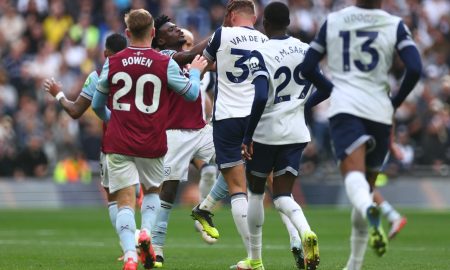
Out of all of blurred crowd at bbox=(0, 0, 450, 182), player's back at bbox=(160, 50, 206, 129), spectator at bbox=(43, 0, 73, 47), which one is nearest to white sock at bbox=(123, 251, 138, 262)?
player's back at bbox=(160, 50, 206, 129)

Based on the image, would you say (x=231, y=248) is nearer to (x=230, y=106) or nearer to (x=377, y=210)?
(x=230, y=106)

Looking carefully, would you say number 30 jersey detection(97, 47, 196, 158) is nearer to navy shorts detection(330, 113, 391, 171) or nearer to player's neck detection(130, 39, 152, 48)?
player's neck detection(130, 39, 152, 48)

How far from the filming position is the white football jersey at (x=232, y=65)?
1189cm

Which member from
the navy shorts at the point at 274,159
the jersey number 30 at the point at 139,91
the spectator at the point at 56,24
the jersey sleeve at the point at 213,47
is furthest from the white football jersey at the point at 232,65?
the spectator at the point at 56,24

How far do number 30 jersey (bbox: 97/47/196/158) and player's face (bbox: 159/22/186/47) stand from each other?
92.6 inches

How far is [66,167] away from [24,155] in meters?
1.20

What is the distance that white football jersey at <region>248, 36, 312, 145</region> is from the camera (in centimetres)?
1127

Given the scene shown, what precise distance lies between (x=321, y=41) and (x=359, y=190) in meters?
1.36

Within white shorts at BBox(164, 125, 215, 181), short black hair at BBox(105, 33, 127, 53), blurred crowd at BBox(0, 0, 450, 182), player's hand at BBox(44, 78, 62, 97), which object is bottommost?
blurred crowd at BBox(0, 0, 450, 182)

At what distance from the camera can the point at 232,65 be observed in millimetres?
11992

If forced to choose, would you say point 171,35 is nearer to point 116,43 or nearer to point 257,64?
point 116,43

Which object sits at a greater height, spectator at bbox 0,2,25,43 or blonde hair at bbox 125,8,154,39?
blonde hair at bbox 125,8,154,39

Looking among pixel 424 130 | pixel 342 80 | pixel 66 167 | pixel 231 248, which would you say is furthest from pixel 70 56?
pixel 342 80

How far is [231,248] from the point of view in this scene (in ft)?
52.5
